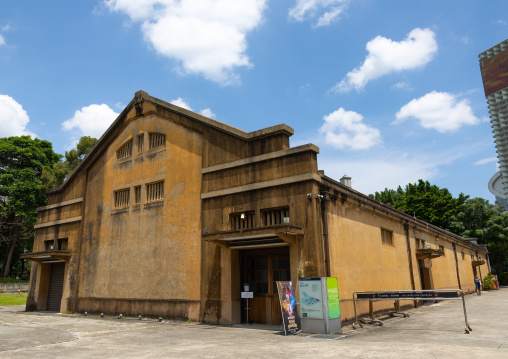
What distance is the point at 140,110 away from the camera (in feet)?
70.7

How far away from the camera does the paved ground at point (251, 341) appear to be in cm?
906

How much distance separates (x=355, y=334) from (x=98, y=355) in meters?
7.73

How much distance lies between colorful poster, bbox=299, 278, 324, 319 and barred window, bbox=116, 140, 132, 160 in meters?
13.7

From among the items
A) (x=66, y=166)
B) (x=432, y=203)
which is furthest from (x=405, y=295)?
(x=432, y=203)

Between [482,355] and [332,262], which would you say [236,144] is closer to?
[332,262]

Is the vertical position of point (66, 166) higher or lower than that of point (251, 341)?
higher

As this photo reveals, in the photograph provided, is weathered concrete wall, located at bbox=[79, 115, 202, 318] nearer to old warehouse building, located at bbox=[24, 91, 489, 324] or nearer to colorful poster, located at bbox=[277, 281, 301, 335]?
old warehouse building, located at bbox=[24, 91, 489, 324]

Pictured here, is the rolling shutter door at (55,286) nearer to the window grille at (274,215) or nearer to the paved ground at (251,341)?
the paved ground at (251,341)

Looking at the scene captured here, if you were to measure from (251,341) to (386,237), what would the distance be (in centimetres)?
1168

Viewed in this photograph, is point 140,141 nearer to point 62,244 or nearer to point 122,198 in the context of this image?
point 122,198

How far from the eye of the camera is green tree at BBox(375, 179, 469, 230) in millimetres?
50906

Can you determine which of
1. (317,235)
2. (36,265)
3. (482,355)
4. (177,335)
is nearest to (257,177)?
(317,235)

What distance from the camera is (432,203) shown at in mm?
52469

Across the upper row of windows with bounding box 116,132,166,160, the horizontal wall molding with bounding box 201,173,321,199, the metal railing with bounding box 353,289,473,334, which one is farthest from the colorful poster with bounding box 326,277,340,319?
the upper row of windows with bounding box 116,132,166,160
